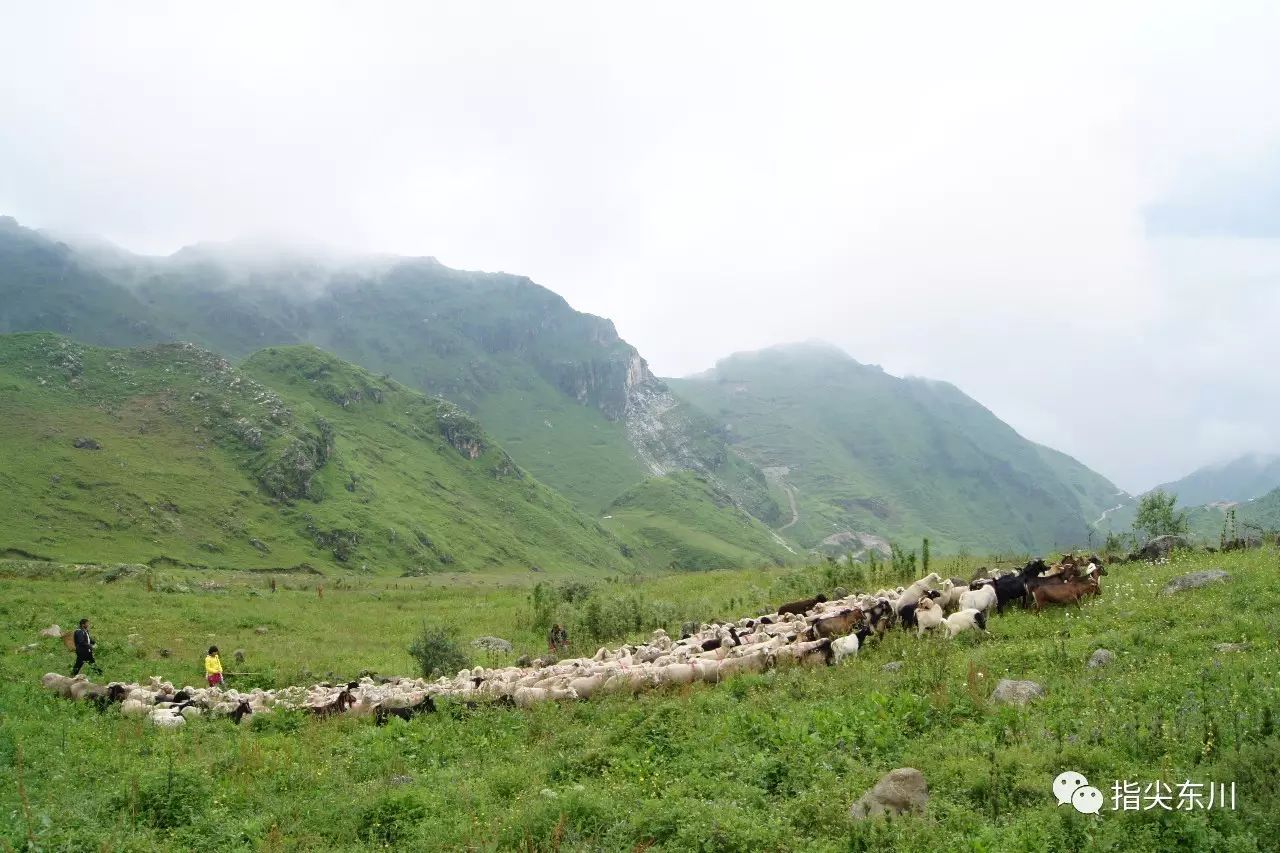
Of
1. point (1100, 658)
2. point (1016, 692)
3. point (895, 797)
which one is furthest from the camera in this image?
point (1100, 658)

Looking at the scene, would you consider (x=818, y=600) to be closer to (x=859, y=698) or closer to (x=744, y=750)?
(x=859, y=698)

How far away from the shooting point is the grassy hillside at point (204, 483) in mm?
109750

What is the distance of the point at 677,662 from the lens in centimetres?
1636

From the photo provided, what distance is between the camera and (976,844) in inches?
295

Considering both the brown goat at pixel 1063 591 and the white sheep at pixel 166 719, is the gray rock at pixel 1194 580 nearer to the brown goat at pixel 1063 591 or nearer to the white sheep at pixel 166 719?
the brown goat at pixel 1063 591

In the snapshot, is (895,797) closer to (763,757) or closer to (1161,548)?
(763,757)

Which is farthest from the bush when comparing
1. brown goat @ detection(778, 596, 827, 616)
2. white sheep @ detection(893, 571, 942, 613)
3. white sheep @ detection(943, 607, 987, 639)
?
white sheep @ detection(943, 607, 987, 639)

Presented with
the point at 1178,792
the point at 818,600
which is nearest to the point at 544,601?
the point at 818,600

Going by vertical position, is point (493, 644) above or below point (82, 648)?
below

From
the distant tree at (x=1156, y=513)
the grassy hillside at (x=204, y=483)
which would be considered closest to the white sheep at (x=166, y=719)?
the distant tree at (x=1156, y=513)

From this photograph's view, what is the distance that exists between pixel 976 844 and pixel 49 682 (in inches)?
932

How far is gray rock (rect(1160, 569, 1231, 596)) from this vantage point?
15898 millimetres

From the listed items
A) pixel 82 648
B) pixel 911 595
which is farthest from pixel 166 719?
pixel 911 595

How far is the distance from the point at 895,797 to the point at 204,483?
149m
